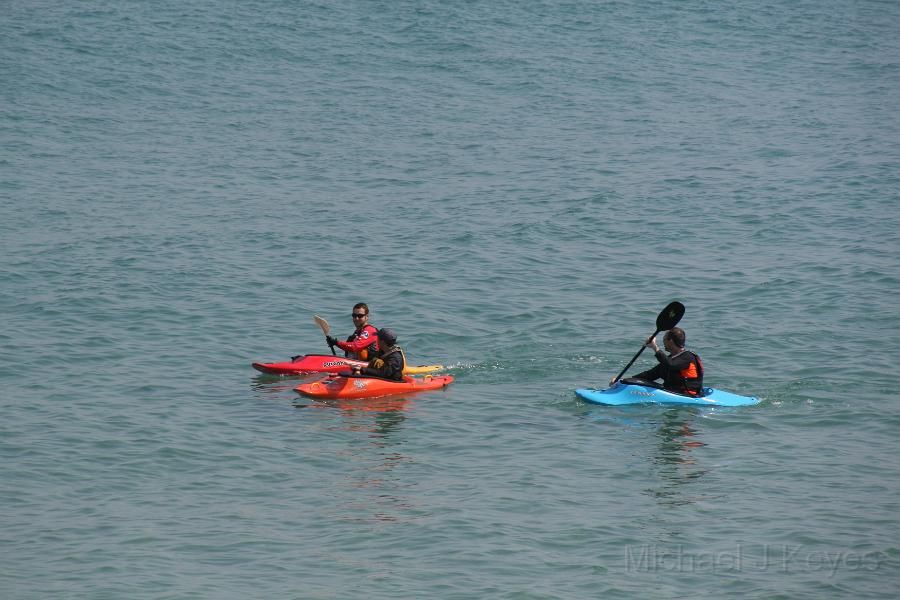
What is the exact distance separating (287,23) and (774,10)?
2077 cm

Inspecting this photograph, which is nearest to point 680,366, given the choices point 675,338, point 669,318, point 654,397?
point 675,338

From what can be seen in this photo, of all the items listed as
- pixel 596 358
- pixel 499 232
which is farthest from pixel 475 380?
pixel 499 232

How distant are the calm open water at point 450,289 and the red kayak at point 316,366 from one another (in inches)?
17.8

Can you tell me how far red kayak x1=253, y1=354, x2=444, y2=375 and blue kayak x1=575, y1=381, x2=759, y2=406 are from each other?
10.5 feet

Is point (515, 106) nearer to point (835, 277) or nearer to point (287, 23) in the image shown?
point (287, 23)

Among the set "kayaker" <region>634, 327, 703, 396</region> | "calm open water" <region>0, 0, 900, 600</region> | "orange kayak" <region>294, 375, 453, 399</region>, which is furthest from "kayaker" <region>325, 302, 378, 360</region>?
"kayaker" <region>634, 327, 703, 396</region>

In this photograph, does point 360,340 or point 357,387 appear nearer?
point 357,387

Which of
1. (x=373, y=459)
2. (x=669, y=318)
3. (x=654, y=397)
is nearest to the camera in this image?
(x=373, y=459)

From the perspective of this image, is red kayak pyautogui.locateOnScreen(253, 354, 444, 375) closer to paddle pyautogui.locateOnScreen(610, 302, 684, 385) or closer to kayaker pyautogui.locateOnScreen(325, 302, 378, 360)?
kayaker pyautogui.locateOnScreen(325, 302, 378, 360)

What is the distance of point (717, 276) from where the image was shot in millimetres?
25516

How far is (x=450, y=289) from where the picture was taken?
24609mm

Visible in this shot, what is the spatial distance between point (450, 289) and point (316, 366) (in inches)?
228

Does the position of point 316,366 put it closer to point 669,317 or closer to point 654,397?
point 654,397

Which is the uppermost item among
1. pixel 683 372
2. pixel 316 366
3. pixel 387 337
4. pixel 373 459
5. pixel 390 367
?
pixel 387 337
